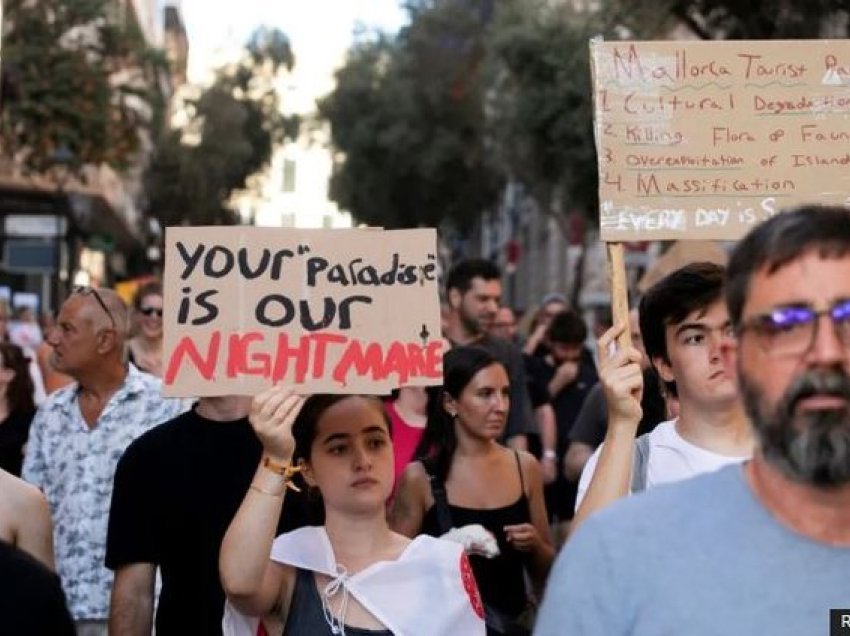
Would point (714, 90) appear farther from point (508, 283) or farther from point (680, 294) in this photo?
point (508, 283)

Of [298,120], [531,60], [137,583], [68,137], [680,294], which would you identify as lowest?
[137,583]

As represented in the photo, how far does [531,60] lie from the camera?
1310 inches

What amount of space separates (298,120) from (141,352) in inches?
2391

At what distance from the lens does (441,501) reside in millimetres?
6375

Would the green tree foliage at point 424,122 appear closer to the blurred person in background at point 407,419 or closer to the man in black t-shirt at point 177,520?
the blurred person in background at point 407,419

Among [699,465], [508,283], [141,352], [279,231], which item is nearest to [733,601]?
[699,465]

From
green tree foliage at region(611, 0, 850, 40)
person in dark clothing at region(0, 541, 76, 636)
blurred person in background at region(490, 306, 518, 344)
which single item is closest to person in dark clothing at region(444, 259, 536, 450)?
blurred person in background at region(490, 306, 518, 344)

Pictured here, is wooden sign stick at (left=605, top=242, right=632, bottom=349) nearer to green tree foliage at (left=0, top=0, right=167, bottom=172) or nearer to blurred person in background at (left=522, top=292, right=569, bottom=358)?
blurred person in background at (left=522, top=292, right=569, bottom=358)

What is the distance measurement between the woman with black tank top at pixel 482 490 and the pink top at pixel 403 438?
0.67 meters

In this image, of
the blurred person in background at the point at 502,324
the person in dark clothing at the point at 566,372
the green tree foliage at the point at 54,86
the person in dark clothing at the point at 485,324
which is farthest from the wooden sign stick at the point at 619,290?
the green tree foliage at the point at 54,86

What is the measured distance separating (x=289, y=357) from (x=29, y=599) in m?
1.94

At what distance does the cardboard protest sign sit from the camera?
4793mm

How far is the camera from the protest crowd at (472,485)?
2.79m
